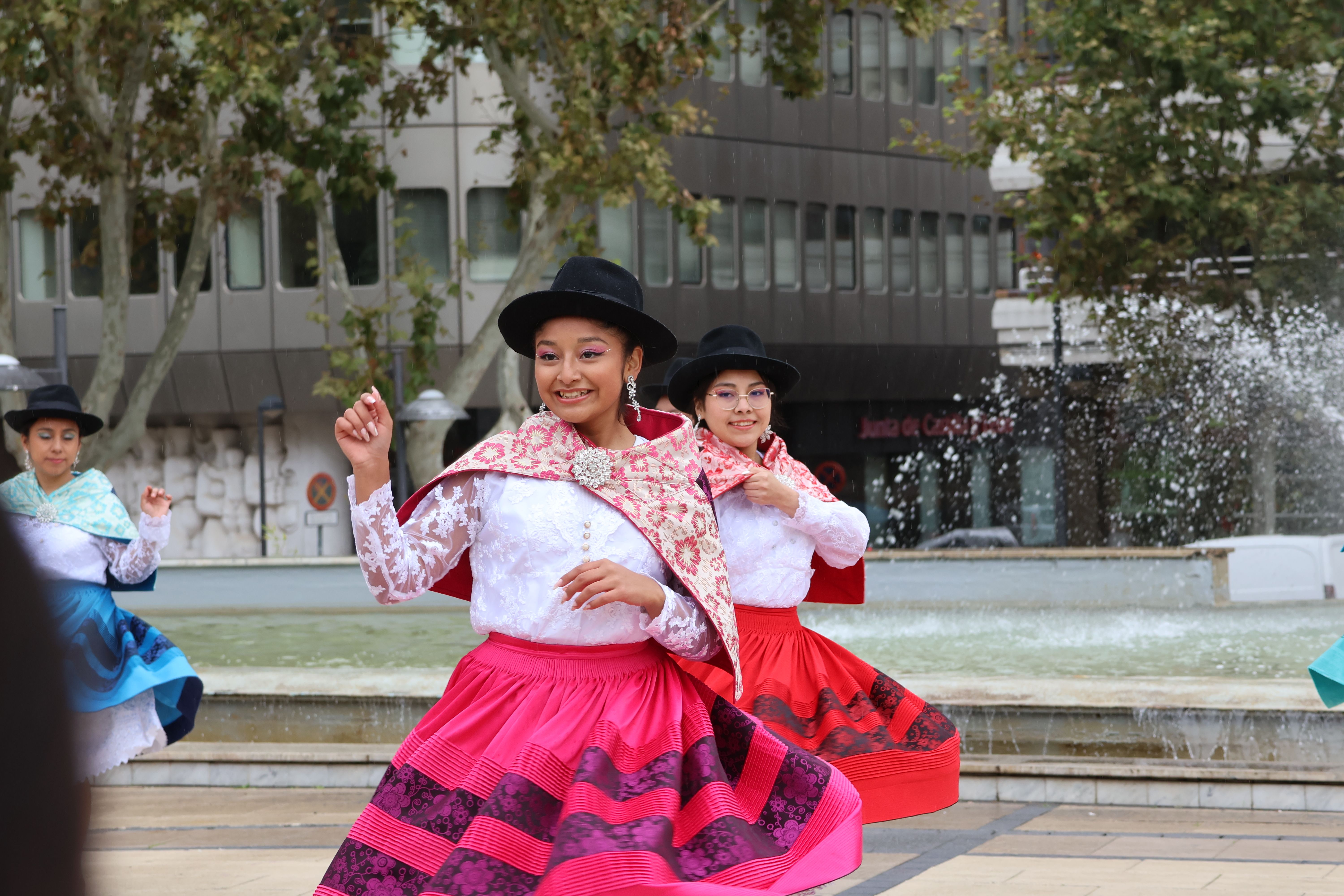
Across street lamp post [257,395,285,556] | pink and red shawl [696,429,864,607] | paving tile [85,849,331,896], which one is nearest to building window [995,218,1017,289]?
street lamp post [257,395,285,556]

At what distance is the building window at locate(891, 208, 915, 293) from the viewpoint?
33656 millimetres

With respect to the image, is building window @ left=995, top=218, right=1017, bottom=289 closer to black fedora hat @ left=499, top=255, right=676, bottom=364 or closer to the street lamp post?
the street lamp post

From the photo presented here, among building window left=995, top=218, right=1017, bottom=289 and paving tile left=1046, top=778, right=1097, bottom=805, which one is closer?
paving tile left=1046, top=778, right=1097, bottom=805

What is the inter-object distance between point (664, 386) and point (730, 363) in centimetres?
60

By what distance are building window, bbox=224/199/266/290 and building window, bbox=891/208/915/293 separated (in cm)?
1236

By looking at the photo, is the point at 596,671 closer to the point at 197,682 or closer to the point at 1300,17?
the point at 197,682

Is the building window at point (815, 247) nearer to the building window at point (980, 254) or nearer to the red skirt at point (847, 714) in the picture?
the building window at point (980, 254)

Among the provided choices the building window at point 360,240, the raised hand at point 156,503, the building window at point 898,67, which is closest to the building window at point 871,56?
the building window at point 898,67

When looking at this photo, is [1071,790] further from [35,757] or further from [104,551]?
[35,757]

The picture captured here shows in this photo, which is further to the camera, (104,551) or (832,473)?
(832,473)

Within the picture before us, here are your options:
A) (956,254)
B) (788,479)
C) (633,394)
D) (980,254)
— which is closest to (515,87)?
(788,479)

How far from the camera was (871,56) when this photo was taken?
33.2 metres

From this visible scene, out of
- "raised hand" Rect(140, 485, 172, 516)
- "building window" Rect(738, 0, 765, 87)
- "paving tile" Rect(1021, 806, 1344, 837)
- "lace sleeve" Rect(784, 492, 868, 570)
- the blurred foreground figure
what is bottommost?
"paving tile" Rect(1021, 806, 1344, 837)

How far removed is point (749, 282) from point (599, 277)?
2768 cm
